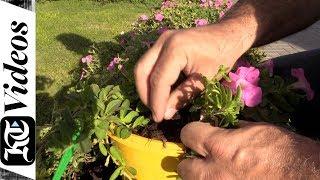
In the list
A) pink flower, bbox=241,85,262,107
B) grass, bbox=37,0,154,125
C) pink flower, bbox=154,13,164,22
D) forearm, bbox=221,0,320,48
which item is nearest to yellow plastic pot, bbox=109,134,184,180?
pink flower, bbox=241,85,262,107

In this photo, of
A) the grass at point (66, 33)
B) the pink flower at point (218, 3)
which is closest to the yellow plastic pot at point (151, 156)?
the grass at point (66, 33)

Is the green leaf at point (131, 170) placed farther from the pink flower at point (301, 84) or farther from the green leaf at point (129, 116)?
the pink flower at point (301, 84)

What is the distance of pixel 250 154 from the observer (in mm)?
985

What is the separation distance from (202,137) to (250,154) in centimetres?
12

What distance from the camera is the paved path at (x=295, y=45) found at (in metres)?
5.61

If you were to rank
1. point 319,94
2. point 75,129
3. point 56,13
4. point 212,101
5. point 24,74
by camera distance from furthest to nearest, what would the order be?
point 56,13 → point 319,94 → point 75,129 → point 212,101 → point 24,74

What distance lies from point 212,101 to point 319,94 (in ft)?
2.44

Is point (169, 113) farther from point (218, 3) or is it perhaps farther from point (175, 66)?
point (218, 3)

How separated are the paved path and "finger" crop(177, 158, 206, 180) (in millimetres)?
4485

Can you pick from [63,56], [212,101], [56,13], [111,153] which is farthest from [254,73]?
[56,13]

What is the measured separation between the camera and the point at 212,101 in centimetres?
116

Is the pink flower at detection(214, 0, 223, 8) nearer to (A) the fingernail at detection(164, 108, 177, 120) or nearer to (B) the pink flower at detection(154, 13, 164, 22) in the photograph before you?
(B) the pink flower at detection(154, 13, 164, 22)

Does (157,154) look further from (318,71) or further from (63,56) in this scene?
(63,56)

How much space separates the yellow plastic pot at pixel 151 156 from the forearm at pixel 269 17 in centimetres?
Result: 45
